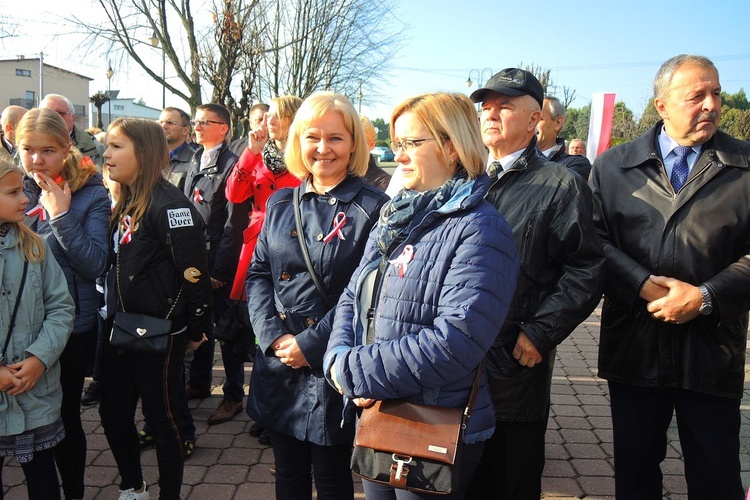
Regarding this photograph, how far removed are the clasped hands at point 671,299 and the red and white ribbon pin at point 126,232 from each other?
2.35 m

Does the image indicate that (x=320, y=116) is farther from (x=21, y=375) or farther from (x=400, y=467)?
(x=21, y=375)

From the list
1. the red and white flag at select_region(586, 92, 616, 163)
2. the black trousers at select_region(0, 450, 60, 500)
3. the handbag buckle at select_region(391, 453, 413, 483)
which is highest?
the red and white flag at select_region(586, 92, 616, 163)

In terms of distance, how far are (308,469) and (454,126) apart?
1567 millimetres

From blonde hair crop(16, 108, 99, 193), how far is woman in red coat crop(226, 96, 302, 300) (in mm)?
1027

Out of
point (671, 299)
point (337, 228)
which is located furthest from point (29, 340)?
point (671, 299)

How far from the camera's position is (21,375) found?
2594 mm

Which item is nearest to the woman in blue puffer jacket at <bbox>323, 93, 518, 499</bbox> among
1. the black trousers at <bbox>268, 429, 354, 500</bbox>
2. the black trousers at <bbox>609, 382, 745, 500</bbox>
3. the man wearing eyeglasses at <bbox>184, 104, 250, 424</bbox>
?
the black trousers at <bbox>268, 429, 354, 500</bbox>

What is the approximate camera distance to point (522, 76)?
268 cm

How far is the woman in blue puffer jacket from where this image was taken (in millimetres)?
1803

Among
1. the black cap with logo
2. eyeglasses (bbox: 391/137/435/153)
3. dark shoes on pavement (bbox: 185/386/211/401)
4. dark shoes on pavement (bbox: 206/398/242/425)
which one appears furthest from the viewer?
dark shoes on pavement (bbox: 185/386/211/401)

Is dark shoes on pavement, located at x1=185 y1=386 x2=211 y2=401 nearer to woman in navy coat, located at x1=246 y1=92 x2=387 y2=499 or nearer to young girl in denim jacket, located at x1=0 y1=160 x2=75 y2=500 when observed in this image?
young girl in denim jacket, located at x1=0 y1=160 x2=75 y2=500

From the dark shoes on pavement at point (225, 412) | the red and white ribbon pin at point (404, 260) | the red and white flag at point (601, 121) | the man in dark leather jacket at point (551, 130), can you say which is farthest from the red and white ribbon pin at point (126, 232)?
the red and white flag at point (601, 121)

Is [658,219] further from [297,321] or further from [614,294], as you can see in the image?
[297,321]

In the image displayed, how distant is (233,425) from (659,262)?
3042 mm
